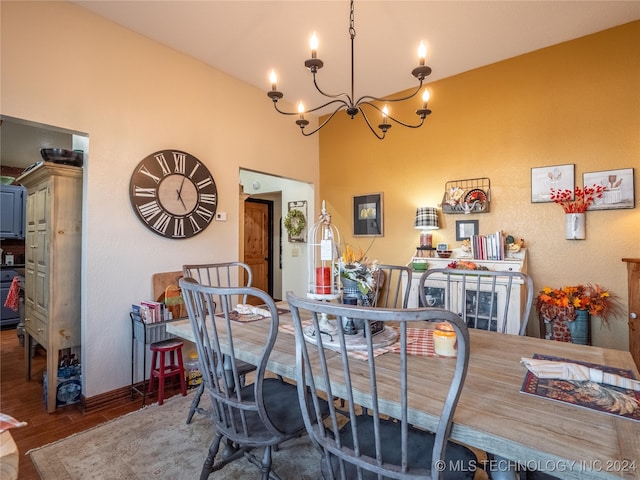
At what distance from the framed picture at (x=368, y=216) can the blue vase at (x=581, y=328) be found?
6.60ft

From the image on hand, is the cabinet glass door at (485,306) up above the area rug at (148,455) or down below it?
above

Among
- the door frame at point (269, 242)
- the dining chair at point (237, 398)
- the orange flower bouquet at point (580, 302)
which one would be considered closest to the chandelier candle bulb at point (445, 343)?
the dining chair at point (237, 398)

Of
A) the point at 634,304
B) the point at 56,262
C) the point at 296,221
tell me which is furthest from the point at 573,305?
the point at 56,262

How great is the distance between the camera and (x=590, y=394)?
99 cm

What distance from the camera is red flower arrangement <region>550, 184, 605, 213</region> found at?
277 cm

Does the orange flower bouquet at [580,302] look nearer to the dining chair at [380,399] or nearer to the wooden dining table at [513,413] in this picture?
the wooden dining table at [513,413]

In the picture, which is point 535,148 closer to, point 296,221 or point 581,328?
point 581,328

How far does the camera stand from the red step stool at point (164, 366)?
2.49 metres

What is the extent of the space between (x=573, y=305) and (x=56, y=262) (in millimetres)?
4020

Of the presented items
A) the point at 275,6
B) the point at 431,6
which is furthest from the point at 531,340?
the point at 275,6

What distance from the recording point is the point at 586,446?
2.44ft

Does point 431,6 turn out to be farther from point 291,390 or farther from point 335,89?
point 291,390

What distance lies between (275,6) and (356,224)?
2492mm

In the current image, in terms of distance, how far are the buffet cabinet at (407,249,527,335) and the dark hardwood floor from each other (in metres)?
2.45
